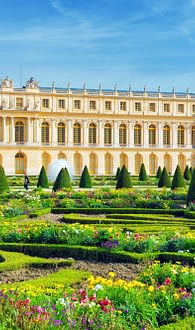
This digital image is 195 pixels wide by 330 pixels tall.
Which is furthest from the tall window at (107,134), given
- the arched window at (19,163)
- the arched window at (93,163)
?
the arched window at (19,163)

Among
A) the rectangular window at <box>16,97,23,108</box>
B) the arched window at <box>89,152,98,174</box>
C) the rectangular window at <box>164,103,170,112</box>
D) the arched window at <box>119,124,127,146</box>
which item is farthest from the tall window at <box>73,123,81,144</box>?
the rectangular window at <box>164,103,170,112</box>

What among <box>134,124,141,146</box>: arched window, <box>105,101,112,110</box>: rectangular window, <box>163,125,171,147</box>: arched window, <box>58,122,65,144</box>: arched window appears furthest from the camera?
<box>163,125,171,147</box>: arched window

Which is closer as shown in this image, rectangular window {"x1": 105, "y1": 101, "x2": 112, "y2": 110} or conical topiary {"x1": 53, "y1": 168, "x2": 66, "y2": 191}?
conical topiary {"x1": 53, "y1": 168, "x2": 66, "y2": 191}

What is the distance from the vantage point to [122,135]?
50156 mm

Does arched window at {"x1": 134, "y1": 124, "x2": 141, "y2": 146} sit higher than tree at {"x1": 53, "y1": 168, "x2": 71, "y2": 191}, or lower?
higher

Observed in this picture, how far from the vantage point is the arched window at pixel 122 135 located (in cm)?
5000

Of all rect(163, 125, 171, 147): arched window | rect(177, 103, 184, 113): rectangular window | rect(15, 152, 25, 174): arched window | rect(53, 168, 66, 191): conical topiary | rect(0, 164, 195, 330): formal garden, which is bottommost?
rect(0, 164, 195, 330): formal garden

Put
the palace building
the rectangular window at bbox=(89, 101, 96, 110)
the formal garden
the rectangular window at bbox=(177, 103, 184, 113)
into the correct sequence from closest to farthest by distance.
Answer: the formal garden < the palace building < the rectangular window at bbox=(89, 101, 96, 110) < the rectangular window at bbox=(177, 103, 184, 113)

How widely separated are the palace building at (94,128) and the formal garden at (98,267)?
29227 millimetres

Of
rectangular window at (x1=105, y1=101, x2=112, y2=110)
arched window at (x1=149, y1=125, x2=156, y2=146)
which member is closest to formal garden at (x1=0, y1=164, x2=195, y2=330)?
rectangular window at (x1=105, y1=101, x2=112, y2=110)

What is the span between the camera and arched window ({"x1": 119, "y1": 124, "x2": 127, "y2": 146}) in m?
50.0

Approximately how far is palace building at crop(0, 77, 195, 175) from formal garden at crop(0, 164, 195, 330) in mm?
29227

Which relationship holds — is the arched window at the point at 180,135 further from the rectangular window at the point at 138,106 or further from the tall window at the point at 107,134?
the tall window at the point at 107,134

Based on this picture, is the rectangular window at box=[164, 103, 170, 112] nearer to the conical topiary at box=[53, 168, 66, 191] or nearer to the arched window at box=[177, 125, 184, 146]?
the arched window at box=[177, 125, 184, 146]
